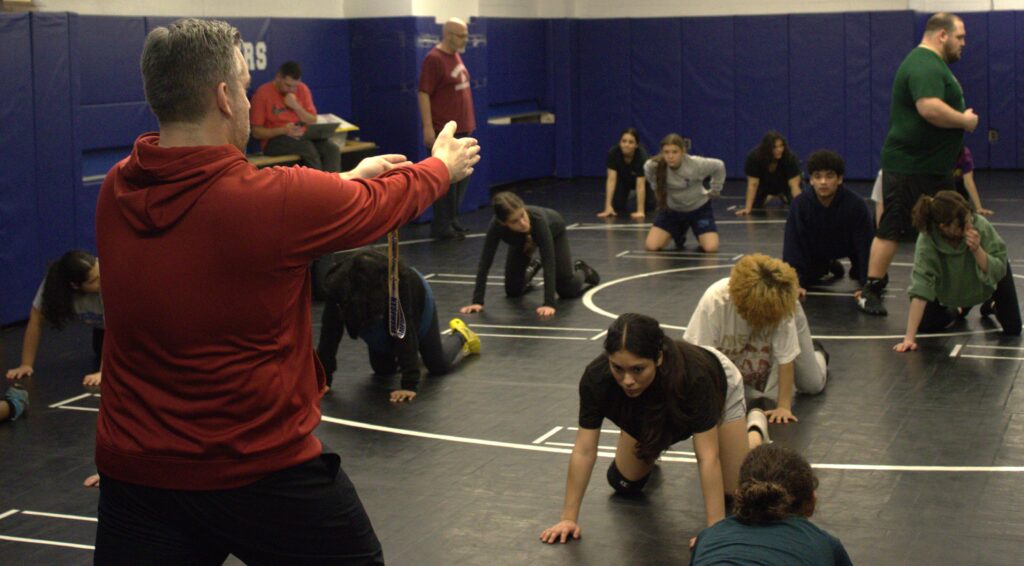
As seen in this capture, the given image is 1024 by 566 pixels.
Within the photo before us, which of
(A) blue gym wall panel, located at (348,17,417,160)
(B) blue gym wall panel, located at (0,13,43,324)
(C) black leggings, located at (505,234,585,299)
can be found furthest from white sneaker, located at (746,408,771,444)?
(A) blue gym wall panel, located at (348,17,417,160)

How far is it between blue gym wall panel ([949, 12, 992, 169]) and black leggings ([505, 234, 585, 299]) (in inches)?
365

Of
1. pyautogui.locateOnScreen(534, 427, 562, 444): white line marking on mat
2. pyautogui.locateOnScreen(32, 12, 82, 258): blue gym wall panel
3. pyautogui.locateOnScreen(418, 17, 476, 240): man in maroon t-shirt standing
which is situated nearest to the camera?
pyautogui.locateOnScreen(534, 427, 562, 444): white line marking on mat

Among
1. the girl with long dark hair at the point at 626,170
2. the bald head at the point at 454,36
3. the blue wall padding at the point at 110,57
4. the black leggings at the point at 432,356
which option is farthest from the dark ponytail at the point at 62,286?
the girl with long dark hair at the point at 626,170

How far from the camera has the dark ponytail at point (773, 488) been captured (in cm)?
343

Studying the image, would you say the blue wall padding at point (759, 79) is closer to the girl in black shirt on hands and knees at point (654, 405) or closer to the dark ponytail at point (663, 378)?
the girl in black shirt on hands and knees at point (654, 405)

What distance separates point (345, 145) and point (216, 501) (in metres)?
11.9

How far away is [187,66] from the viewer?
2.47m

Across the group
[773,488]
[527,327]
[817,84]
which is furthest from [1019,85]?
[773,488]

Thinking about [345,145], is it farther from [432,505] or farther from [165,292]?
[165,292]

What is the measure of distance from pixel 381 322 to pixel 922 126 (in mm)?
3981

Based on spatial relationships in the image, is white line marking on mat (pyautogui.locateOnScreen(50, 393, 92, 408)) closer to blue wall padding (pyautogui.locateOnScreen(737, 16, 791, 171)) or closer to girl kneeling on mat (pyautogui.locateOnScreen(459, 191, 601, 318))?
girl kneeling on mat (pyautogui.locateOnScreen(459, 191, 601, 318))

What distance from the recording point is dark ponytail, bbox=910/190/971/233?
7.89 m

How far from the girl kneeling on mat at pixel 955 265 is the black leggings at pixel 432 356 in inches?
106

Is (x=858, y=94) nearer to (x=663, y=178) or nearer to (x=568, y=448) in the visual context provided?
(x=663, y=178)
